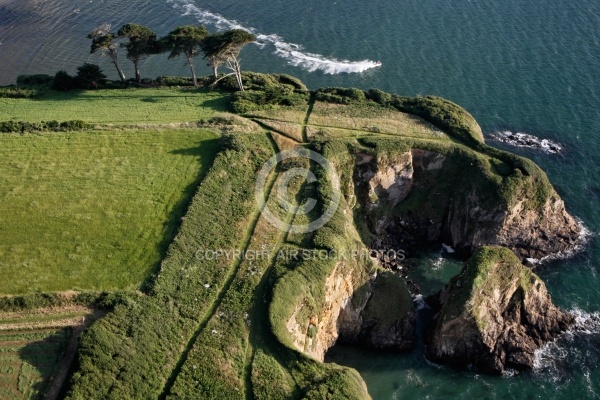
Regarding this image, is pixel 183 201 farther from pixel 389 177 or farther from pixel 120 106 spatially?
pixel 389 177

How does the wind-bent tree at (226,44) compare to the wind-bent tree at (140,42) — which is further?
the wind-bent tree at (140,42)

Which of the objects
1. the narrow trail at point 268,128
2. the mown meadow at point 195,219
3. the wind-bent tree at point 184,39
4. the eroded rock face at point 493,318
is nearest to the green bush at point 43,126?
the mown meadow at point 195,219

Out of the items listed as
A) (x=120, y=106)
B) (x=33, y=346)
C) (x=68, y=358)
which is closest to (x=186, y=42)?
(x=120, y=106)

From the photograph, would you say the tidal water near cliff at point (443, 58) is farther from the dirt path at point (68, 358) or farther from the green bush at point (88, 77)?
the dirt path at point (68, 358)

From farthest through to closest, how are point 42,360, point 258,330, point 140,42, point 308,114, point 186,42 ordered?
point 140,42 < point 186,42 < point 308,114 < point 258,330 < point 42,360

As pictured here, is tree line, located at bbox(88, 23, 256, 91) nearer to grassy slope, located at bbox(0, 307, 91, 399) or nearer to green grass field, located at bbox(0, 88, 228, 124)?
green grass field, located at bbox(0, 88, 228, 124)

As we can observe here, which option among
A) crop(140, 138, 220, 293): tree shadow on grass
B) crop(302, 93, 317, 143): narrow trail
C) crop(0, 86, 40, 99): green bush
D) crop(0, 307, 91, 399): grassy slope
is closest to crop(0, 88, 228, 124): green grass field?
crop(0, 86, 40, 99): green bush
